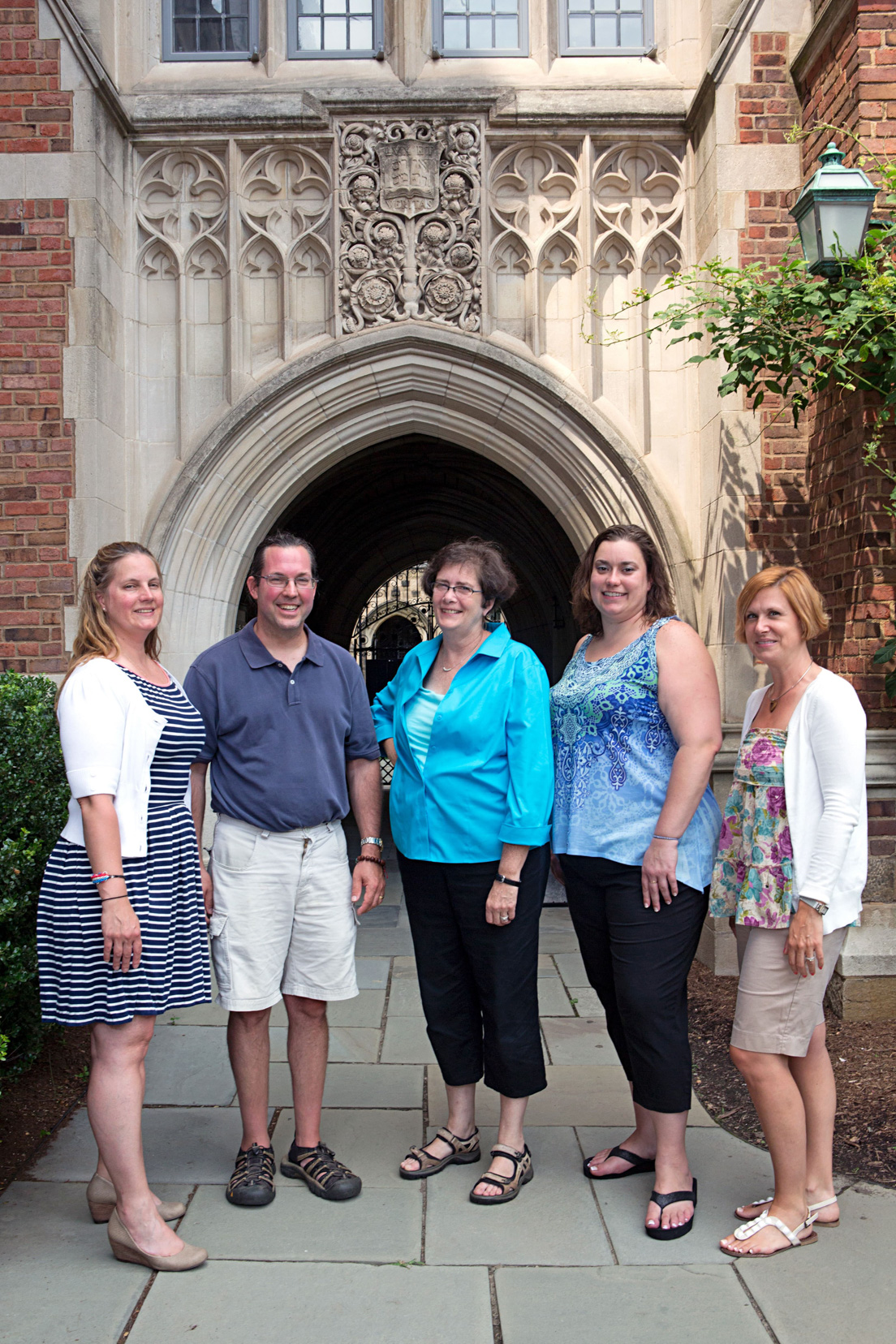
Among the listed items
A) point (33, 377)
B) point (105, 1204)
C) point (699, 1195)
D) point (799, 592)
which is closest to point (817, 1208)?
point (699, 1195)

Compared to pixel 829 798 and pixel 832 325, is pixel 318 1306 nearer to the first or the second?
pixel 829 798

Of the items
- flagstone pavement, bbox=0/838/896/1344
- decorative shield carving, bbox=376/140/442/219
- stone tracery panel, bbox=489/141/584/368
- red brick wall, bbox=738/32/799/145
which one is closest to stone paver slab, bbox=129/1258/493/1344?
flagstone pavement, bbox=0/838/896/1344

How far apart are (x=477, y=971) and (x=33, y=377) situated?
12.5 ft

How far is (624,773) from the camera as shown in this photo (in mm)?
2646

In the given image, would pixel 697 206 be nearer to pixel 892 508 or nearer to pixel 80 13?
pixel 892 508

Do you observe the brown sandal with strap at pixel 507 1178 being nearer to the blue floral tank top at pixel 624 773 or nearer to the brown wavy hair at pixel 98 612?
the blue floral tank top at pixel 624 773

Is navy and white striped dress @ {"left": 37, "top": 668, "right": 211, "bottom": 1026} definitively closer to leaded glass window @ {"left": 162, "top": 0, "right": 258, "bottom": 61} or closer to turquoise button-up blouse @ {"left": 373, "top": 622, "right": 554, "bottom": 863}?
turquoise button-up blouse @ {"left": 373, "top": 622, "right": 554, "bottom": 863}

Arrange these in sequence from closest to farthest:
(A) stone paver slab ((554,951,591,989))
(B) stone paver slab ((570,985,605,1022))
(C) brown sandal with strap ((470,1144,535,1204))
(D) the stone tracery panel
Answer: (C) brown sandal with strap ((470,1144,535,1204)) → (B) stone paver slab ((570,985,605,1022)) → (A) stone paver slab ((554,951,591,989)) → (D) the stone tracery panel

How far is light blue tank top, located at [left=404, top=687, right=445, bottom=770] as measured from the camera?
2.79m

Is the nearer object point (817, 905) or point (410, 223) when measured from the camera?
point (817, 905)

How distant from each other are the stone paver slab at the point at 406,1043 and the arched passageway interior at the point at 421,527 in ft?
16.8

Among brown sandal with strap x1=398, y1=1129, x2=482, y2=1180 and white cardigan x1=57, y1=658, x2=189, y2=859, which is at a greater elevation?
white cardigan x1=57, y1=658, x2=189, y2=859

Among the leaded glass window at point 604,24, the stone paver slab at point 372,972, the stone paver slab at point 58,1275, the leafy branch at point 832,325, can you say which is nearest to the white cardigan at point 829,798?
the stone paver slab at point 58,1275

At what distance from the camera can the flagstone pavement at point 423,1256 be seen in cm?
215
